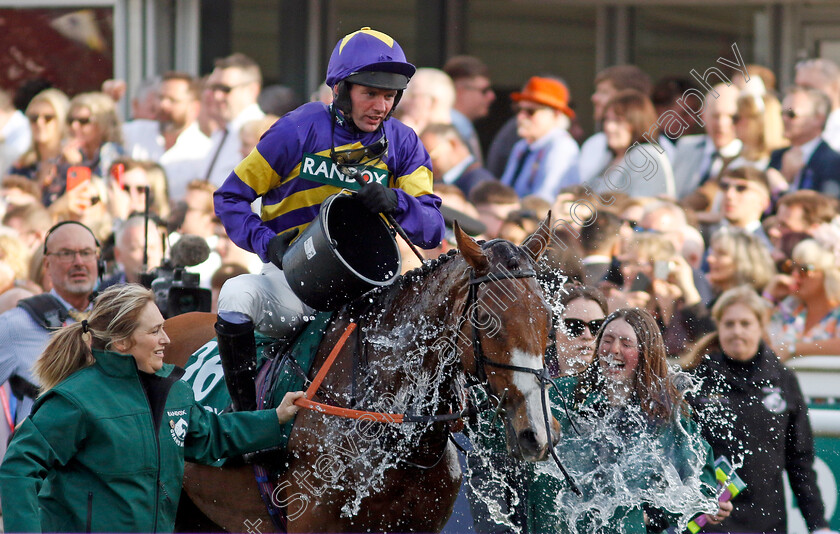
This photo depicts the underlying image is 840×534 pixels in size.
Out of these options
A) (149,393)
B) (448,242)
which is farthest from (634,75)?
(149,393)

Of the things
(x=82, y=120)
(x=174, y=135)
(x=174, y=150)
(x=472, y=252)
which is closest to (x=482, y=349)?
(x=472, y=252)

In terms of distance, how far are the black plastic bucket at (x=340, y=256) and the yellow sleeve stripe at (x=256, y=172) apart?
0.27 meters

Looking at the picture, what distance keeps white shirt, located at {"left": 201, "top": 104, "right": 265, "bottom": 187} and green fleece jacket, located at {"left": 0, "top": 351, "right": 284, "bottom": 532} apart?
5490 millimetres

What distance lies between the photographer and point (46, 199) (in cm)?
973

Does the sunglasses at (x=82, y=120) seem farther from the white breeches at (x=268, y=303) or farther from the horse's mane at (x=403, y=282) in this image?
the horse's mane at (x=403, y=282)

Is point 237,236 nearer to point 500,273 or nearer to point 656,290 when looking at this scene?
point 500,273

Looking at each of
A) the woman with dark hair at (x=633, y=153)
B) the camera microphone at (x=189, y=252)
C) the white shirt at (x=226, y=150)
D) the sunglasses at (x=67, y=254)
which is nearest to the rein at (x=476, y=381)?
the camera microphone at (x=189, y=252)

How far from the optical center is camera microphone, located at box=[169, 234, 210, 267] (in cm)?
582

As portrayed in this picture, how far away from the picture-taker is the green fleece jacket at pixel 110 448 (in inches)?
141

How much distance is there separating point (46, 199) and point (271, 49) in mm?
2839

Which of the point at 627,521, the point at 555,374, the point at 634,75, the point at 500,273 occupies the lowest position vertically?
the point at 627,521

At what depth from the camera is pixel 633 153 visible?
823 centimetres

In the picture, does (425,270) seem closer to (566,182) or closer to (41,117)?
(566,182)

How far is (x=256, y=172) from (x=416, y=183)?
0.61 metres
